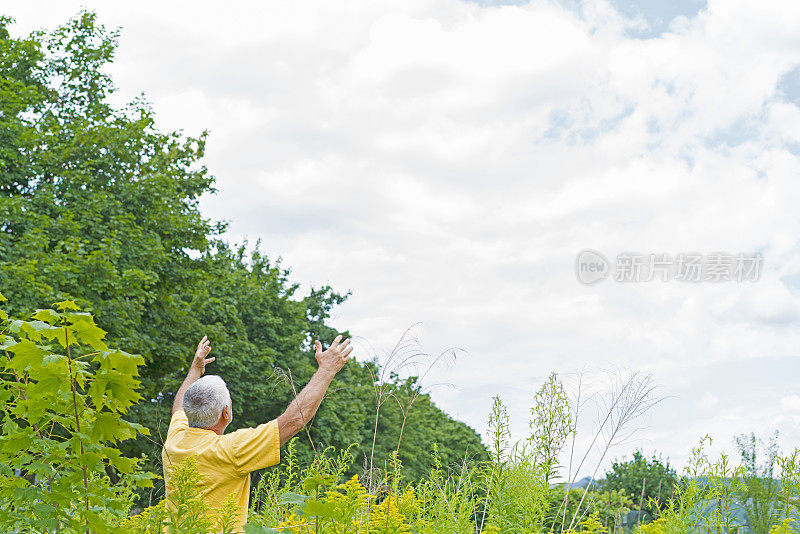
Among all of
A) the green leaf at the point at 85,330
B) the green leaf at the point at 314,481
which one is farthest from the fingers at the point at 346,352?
the green leaf at the point at 85,330

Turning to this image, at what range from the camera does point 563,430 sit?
4.40m

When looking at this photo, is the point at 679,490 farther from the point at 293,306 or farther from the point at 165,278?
the point at 293,306

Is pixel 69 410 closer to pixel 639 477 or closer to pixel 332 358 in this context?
pixel 332 358

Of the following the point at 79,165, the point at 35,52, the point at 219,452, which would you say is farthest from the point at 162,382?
the point at 219,452

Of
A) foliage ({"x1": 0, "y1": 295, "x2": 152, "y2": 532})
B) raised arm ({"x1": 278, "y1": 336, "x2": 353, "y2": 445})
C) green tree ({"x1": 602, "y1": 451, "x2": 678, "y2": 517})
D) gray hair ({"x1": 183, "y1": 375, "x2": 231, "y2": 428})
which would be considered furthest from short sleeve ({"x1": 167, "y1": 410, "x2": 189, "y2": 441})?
green tree ({"x1": 602, "y1": 451, "x2": 678, "y2": 517})

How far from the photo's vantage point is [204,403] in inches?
151

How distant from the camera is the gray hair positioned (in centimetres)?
384

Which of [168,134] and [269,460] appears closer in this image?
[269,460]

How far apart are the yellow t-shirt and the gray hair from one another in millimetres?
72

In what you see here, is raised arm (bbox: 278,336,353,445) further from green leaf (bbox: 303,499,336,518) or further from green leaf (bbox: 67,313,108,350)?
green leaf (bbox: 67,313,108,350)

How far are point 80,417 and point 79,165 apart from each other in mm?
17972

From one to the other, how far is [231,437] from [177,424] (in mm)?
732

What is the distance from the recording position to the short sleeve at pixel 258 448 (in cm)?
354

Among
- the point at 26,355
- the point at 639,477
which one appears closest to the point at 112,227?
the point at 639,477
